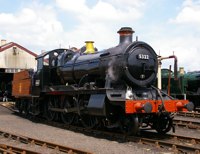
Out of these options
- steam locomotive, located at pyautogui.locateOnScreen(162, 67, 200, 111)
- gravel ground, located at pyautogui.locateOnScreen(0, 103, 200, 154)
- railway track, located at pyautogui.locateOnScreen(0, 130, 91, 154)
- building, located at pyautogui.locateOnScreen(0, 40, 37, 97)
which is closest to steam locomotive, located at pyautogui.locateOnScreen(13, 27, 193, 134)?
gravel ground, located at pyautogui.locateOnScreen(0, 103, 200, 154)

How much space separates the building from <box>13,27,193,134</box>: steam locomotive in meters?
21.3

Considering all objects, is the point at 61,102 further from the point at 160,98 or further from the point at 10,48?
the point at 10,48

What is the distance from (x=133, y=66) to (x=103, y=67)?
1168 mm

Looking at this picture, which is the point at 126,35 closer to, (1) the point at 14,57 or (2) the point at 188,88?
(2) the point at 188,88

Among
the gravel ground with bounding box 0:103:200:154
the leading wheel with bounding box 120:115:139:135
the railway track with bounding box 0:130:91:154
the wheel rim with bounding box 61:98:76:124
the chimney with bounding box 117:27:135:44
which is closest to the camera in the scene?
the railway track with bounding box 0:130:91:154

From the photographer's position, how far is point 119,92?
10484 mm

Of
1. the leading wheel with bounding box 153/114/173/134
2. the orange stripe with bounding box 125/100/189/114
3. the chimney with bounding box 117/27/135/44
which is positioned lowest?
the leading wheel with bounding box 153/114/173/134

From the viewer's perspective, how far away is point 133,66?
10578 millimetres

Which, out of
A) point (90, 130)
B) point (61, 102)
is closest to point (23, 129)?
point (61, 102)

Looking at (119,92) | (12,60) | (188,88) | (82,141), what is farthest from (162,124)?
(12,60)

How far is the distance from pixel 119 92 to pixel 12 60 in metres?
25.7

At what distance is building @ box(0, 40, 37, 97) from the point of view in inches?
1331

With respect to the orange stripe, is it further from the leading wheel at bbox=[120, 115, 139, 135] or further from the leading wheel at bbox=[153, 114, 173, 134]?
the leading wheel at bbox=[153, 114, 173, 134]

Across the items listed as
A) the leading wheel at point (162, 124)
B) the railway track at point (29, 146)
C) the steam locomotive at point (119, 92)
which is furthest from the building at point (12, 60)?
the leading wheel at point (162, 124)
